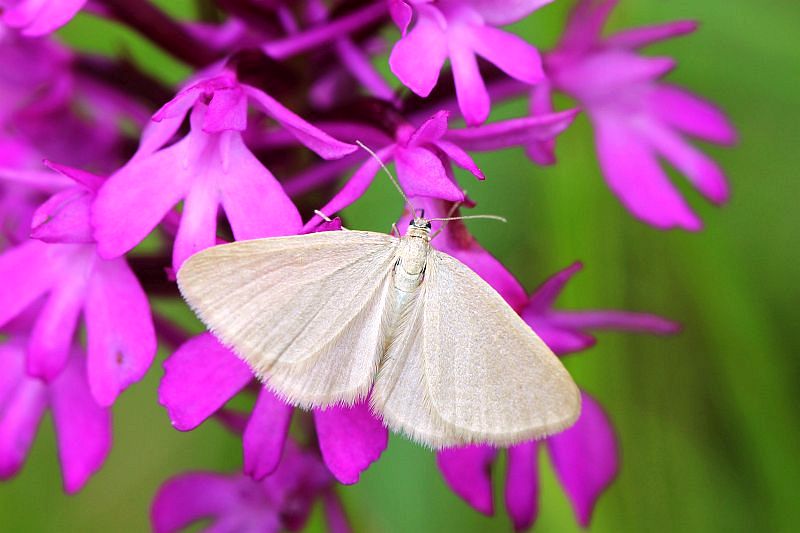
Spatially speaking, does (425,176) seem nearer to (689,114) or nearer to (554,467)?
(554,467)

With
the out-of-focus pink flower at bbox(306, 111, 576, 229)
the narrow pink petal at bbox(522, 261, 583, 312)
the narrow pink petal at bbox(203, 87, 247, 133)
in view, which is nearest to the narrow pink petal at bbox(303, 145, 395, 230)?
the out-of-focus pink flower at bbox(306, 111, 576, 229)

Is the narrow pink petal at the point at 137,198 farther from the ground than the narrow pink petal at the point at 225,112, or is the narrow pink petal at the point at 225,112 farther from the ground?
the narrow pink petal at the point at 225,112

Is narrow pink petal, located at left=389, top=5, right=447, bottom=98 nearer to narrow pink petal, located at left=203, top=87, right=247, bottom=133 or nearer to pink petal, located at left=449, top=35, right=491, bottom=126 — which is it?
pink petal, located at left=449, top=35, right=491, bottom=126

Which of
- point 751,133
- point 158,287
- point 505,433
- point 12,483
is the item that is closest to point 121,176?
point 158,287

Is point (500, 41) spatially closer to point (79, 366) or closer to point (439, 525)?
point (79, 366)

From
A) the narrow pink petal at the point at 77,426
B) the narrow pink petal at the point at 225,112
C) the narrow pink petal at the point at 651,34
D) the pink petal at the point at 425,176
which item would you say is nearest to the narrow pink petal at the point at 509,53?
the pink petal at the point at 425,176

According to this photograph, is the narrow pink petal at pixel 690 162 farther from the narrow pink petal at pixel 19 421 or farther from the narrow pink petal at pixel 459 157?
the narrow pink petal at pixel 19 421
